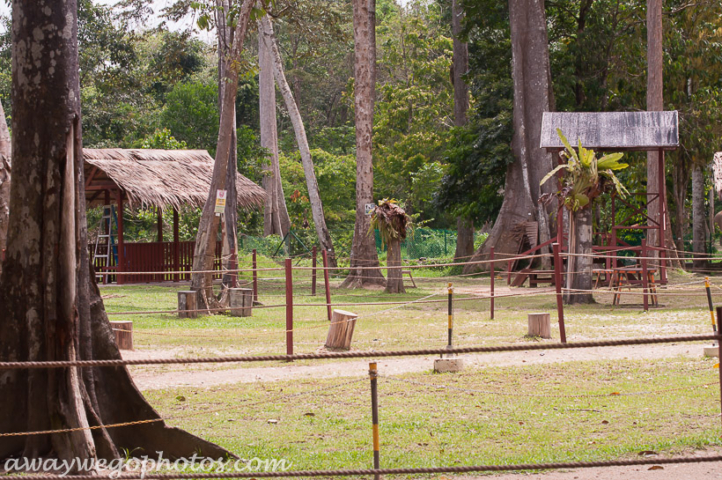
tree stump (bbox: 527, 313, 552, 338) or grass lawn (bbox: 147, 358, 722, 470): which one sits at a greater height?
tree stump (bbox: 527, 313, 552, 338)

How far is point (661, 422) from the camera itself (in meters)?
7.06

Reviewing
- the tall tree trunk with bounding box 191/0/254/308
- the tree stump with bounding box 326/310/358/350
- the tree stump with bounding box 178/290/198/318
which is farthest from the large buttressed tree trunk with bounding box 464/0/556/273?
the tree stump with bounding box 326/310/358/350

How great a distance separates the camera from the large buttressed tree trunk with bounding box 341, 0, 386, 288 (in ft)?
78.1

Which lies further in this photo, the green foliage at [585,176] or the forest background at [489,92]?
the forest background at [489,92]

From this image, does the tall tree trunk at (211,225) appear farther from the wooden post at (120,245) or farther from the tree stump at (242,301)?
the wooden post at (120,245)

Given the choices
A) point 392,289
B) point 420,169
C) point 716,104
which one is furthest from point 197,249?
point 420,169

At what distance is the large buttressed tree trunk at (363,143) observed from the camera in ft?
78.1

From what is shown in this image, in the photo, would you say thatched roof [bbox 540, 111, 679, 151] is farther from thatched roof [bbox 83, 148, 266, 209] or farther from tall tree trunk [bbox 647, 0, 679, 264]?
thatched roof [bbox 83, 148, 266, 209]

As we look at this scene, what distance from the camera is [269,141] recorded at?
130 feet

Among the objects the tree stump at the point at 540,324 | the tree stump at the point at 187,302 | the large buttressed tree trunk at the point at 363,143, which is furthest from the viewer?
the large buttressed tree trunk at the point at 363,143

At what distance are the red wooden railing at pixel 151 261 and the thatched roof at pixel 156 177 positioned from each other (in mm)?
1636

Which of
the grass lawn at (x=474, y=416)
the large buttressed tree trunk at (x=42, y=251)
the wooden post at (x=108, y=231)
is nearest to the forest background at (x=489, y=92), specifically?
the wooden post at (x=108, y=231)

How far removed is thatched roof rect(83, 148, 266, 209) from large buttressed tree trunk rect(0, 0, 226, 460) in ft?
52.6

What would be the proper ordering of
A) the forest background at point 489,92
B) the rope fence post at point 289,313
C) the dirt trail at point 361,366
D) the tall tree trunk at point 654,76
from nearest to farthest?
1. the dirt trail at point 361,366
2. the rope fence post at point 289,313
3. the tall tree trunk at point 654,76
4. the forest background at point 489,92
